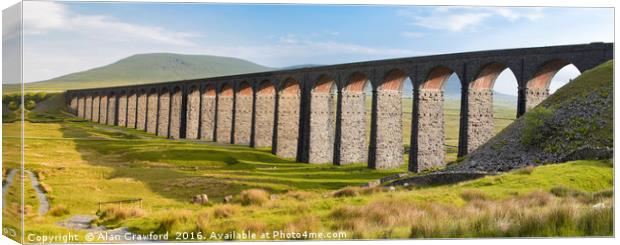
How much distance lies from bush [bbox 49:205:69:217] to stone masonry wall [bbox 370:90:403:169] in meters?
30.3

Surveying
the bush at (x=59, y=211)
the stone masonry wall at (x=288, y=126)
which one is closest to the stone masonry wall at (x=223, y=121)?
the stone masonry wall at (x=288, y=126)

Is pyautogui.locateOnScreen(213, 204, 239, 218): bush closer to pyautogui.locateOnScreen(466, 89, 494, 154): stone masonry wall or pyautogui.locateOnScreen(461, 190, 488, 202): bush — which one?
pyautogui.locateOnScreen(461, 190, 488, 202): bush

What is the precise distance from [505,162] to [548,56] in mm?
10324

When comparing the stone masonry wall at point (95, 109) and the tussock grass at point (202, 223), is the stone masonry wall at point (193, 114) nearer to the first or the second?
the stone masonry wall at point (95, 109)

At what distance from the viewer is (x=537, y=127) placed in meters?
29.5

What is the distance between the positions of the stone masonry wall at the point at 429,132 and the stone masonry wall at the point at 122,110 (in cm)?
7240

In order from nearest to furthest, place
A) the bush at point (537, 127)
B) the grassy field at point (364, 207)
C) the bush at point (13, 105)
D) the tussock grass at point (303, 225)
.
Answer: the grassy field at point (364, 207) → the tussock grass at point (303, 225) → the bush at point (13, 105) → the bush at point (537, 127)

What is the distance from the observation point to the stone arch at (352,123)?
51844 mm

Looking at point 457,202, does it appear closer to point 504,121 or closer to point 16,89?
point 16,89

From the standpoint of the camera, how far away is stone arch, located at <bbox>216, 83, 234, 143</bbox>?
7675cm

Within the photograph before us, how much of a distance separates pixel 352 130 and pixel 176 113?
4285cm

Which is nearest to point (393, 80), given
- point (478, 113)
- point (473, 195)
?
point (478, 113)

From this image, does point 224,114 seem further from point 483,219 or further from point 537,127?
point 483,219

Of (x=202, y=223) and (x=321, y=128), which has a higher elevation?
(x=321, y=128)
